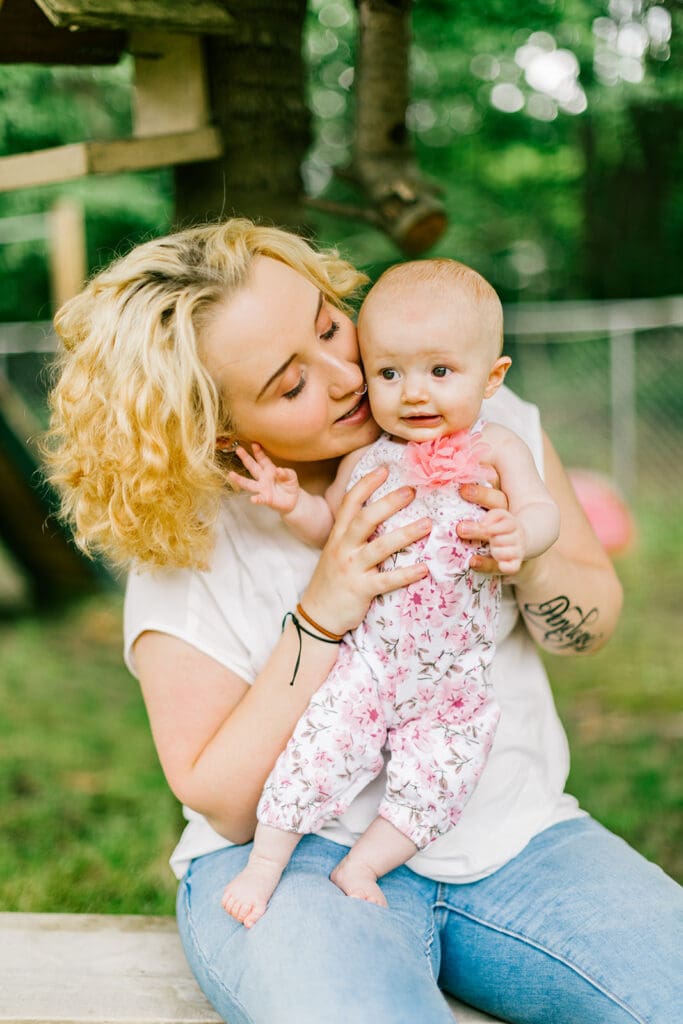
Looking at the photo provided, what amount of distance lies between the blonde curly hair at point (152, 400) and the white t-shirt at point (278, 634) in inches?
2.3

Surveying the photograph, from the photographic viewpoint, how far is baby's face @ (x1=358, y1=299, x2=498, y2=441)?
1524 mm

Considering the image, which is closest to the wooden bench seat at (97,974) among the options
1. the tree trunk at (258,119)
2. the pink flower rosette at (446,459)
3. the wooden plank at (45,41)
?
the pink flower rosette at (446,459)

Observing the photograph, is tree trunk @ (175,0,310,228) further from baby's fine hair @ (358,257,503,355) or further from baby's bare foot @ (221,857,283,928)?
baby's bare foot @ (221,857,283,928)

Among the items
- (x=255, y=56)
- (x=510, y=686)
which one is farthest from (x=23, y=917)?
(x=255, y=56)

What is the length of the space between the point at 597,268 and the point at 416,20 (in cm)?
620

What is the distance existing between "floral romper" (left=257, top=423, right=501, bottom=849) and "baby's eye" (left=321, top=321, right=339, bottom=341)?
0.72 ft

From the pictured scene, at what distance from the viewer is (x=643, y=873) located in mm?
1651

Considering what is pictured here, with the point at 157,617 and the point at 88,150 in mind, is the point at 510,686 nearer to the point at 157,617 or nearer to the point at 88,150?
the point at 157,617

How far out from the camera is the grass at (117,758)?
2928 millimetres

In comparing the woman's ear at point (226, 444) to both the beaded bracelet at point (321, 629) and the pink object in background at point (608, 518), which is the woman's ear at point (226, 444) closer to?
the beaded bracelet at point (321, 629)

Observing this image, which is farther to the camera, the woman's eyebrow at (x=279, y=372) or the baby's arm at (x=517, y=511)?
the woman's eyebrow at (x=279, y=372)

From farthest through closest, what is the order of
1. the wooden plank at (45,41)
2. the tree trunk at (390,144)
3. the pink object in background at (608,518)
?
the pink object in background at (608,518)
the tree trunk at (390,144)
the wooden plank at (45,41)

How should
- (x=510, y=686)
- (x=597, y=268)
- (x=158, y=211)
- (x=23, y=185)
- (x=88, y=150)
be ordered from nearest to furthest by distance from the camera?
1. (x=510, y=686)
2. (x=88, y=150)
3. (x=23, y=185)
4. (x=158, y=211)
5. (x=597, y=268)

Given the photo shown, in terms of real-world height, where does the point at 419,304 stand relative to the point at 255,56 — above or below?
below
